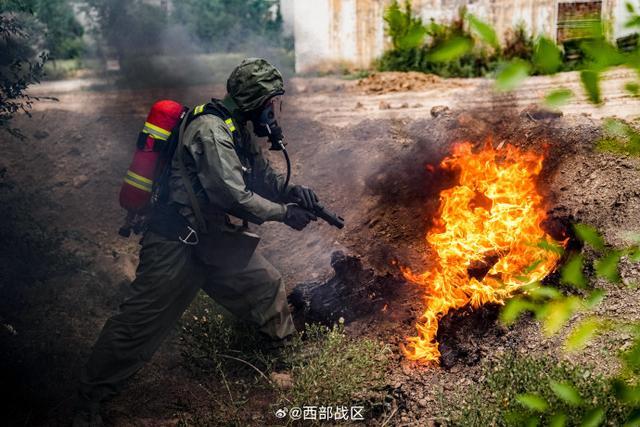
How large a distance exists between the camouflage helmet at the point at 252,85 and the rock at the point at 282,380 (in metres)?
→ 1.85

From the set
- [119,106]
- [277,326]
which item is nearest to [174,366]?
[277,326]

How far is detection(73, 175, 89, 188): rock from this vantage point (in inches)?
346

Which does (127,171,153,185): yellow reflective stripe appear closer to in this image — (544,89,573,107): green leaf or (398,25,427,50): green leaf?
(398,25,427,50): green leaf

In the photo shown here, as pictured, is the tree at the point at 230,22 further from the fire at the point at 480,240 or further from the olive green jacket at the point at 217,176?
the olive green jacket at the point at 217,176

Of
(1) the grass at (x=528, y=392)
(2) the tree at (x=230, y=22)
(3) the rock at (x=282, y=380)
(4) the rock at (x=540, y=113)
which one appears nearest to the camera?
(1) the grass at (x=528, y=392)

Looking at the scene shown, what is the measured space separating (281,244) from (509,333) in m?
3.02

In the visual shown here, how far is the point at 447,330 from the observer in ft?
16.8

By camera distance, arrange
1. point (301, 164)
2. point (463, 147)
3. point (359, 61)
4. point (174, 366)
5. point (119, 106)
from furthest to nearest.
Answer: point (359, 61) → point (119, 106) → point (301, 164) → point (463, 147) → point (174, 366)

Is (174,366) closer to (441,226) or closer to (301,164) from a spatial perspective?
Answer: (441,226)

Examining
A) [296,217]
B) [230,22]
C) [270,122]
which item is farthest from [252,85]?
[230,22]

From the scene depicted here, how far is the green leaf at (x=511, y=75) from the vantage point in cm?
117

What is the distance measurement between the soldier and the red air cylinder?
0.34ft

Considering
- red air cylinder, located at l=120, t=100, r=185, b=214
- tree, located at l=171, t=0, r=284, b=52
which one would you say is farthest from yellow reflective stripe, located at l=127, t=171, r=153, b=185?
tree, located at l=171, t=0, r=284, b=52

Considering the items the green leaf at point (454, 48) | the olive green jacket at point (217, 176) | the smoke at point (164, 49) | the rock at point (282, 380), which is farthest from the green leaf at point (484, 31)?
the smoke at point (164, 49)
